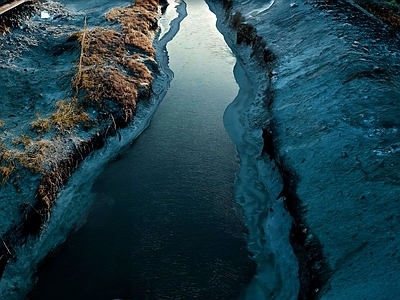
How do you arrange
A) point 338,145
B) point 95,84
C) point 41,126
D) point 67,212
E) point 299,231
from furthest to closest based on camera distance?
point 95,84 < point 41,126 < point 338,145 < point 67,212 < point 299,231

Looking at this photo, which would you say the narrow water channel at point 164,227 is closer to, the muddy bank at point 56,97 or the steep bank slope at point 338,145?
the muddy bank at point 56,97

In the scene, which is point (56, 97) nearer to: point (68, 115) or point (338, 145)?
point (68, 115)

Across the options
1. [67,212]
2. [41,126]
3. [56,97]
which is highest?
[56,97]

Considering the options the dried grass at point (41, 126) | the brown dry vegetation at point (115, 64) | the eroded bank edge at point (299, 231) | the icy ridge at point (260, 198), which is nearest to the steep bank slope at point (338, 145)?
the eroded bank edge at point (299, 231)

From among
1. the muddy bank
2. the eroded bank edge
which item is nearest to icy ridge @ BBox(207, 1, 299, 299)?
the eroded bank edge

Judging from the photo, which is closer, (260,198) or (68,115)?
(260,198)

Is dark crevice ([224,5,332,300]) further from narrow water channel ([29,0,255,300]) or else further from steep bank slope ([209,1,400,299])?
narrow water channel ([29,0,255,300])

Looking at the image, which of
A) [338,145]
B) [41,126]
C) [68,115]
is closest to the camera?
[338,145]

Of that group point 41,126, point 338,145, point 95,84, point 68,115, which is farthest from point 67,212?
point 338,145
